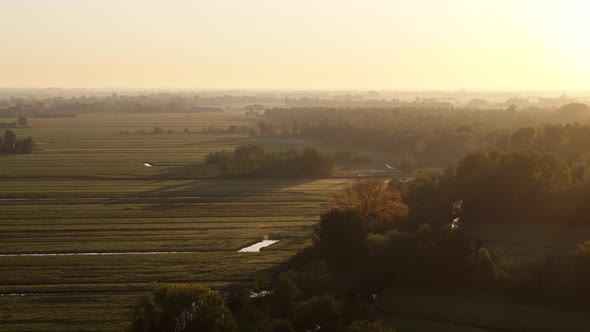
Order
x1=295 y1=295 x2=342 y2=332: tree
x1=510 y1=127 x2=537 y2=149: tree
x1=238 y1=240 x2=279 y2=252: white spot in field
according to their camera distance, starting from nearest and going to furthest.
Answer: x1=295 y1=295 x2=342 y2=332: tree → x1=238 y1=240 x2=279 y2=252: white spot in field → x1=510 y1=127 x2=537 y2=149: tree

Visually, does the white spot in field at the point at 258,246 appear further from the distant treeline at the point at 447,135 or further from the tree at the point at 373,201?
the distant treeline at the point at 447,135

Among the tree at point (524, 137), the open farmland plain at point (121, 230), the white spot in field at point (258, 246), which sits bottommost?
the white spot in field at point (258, 246)

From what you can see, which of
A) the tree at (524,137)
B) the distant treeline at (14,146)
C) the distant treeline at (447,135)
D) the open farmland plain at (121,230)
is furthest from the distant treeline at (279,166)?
the distant treeline at (14,146)

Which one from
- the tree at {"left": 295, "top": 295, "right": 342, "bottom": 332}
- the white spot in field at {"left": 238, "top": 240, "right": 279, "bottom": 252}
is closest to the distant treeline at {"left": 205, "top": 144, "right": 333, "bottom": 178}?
the white spot in field at {"left": 238, "top": 240, "right": 279, "bottom": 252}

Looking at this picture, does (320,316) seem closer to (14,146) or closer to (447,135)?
(447,135)

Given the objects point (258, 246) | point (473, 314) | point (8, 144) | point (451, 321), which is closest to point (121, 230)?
point (258, 246)

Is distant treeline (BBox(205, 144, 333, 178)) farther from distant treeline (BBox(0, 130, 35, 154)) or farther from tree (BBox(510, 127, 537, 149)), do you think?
distant treeline (BBox(0, 130, 35, 154))
